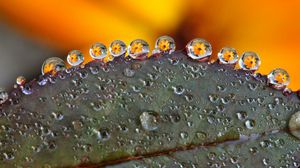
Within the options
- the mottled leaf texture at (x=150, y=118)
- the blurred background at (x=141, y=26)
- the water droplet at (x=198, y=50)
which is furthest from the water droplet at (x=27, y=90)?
the blurred background at (x=141, y=26)

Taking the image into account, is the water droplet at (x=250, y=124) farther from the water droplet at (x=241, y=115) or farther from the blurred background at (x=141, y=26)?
the blurred background at (x=141, y=26)

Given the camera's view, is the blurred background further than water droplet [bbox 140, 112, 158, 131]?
Yes

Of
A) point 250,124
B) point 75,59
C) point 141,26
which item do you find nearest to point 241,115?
point 250,124

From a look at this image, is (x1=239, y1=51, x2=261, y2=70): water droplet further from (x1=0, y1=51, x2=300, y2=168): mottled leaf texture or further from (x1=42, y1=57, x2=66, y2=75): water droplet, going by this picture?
(x1=42, y1=57, x2=66, y2=75): water droplet

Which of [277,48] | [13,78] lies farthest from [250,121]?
[13,78]

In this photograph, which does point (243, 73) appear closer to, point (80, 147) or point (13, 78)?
point (80, 147)

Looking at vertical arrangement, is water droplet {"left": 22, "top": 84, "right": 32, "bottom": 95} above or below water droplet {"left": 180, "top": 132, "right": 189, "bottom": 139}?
above

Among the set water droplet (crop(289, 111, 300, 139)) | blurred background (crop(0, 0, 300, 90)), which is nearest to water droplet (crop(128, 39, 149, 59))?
water droplet (crop(289, 111, 300, 139))

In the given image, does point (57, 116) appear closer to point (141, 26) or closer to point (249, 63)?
point (249, 63)
